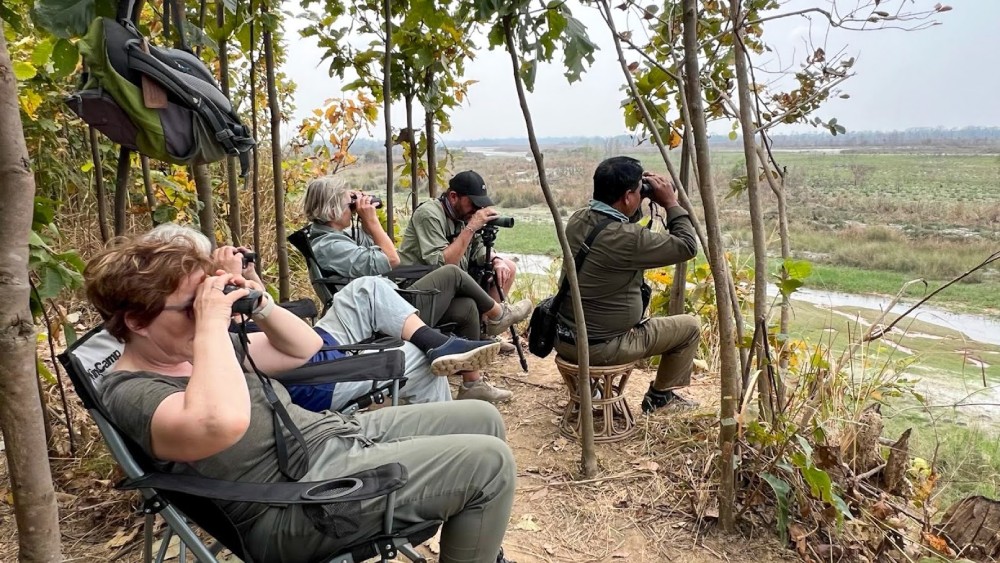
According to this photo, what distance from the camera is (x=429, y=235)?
3527mm

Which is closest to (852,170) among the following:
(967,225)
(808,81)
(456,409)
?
(967,225)

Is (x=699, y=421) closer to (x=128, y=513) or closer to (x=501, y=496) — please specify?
(x=501, y=496)

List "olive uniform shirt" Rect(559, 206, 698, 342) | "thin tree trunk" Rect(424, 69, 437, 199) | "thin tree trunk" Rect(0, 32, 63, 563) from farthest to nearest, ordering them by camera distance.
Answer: "thin tree trunk" Rect(424, 69, 437, 199)
"olive uniform shirt" Rect(559, 206, 698, 342)
"thin tree trunk" Rect(0, 32, 63, 563)

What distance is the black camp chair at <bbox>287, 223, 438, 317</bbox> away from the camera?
3100mm

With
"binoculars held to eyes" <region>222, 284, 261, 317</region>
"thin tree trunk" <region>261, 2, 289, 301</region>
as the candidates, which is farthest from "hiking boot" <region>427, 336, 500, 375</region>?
"thin tree trunk" <region>261, 2, 289, 301</region>

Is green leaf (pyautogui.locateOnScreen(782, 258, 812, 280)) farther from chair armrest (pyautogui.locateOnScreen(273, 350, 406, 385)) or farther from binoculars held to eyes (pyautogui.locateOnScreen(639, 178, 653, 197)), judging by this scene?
chair armrest (pyautogui.locateOnScreen(273, 350, 406, 385))

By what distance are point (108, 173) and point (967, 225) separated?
62.0ft

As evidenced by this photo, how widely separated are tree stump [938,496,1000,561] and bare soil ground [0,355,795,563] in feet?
2.07

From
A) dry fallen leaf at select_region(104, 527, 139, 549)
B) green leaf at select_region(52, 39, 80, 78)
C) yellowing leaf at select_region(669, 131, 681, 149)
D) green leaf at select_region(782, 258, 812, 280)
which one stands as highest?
green leaf at select_region(52, 39, 80, 78)

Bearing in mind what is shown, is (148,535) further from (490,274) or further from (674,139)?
(674,139)

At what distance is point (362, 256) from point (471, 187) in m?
0.73

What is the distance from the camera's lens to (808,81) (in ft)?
9.42

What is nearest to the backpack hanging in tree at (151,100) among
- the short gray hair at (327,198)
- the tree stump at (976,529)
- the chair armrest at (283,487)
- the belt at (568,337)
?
the chair armrest at (283,487)

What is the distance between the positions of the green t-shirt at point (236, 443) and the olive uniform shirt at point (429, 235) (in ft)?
6.18
